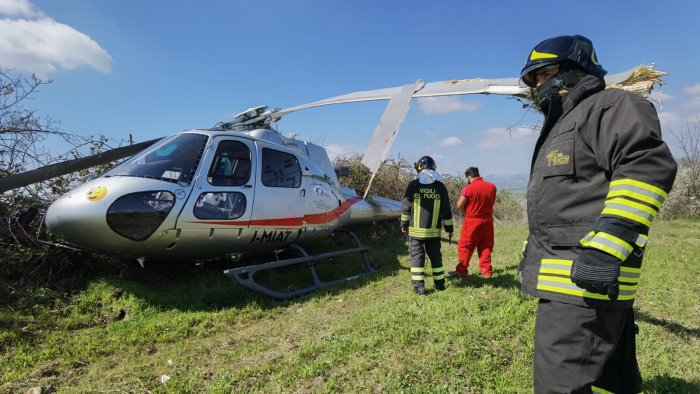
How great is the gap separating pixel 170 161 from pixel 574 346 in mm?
4731

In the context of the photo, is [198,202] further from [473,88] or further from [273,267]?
[473,88]

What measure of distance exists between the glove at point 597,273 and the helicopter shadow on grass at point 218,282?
432cm

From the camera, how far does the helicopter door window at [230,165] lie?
533 centimetres

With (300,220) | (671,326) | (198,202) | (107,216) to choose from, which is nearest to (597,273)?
(671,326)

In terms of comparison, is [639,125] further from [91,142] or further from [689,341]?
[91,142]

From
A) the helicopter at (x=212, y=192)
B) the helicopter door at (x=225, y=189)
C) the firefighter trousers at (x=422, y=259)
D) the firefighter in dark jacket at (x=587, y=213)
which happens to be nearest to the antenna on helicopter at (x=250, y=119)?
the helicopter at (x=212, y=192)

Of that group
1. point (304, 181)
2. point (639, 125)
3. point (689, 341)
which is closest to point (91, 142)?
point (304, 181)

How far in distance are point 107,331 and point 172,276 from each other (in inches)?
67.7

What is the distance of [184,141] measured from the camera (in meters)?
5.42

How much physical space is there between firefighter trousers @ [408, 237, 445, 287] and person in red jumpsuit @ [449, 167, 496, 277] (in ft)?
3.11

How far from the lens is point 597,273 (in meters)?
1.75

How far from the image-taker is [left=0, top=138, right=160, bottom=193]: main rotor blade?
476 cm

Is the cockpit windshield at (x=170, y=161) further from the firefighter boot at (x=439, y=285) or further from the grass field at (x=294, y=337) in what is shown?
the firefighter boot at (x=439, y=285)

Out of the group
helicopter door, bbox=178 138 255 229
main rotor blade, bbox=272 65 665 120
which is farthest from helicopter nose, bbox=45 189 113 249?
main rotor blade, bbox=272 65 665 120
